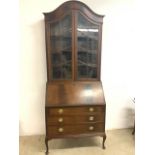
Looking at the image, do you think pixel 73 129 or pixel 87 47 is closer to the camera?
pixel 73 129

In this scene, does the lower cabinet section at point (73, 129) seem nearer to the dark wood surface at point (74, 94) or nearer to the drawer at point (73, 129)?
the drawer at point (73, 129)

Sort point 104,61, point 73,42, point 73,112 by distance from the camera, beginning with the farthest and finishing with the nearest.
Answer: point 104,61
point 73,42
point 73,112

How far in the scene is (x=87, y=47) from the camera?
2998 mm

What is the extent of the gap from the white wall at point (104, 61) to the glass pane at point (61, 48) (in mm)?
295

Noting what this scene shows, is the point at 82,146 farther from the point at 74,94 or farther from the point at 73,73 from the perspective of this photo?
the point at 73,73

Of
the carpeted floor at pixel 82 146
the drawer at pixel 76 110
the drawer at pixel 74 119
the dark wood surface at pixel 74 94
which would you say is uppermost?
the dark wood surface at pixel 74 94

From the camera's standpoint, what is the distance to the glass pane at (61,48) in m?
2.88

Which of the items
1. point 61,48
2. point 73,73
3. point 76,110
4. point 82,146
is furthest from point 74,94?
point 82,146

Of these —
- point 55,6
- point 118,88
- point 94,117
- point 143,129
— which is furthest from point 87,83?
point 143,129

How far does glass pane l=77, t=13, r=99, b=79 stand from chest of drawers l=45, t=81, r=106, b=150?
12.7 inches

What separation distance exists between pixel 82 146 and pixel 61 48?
4.87 ft

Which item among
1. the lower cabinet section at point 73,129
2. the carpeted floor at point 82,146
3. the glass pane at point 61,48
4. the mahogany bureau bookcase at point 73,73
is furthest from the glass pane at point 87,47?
the carpeted floor at point 82,146

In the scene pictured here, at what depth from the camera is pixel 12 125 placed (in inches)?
34.2

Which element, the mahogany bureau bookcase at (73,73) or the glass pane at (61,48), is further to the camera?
the glass pane at (61,48)
